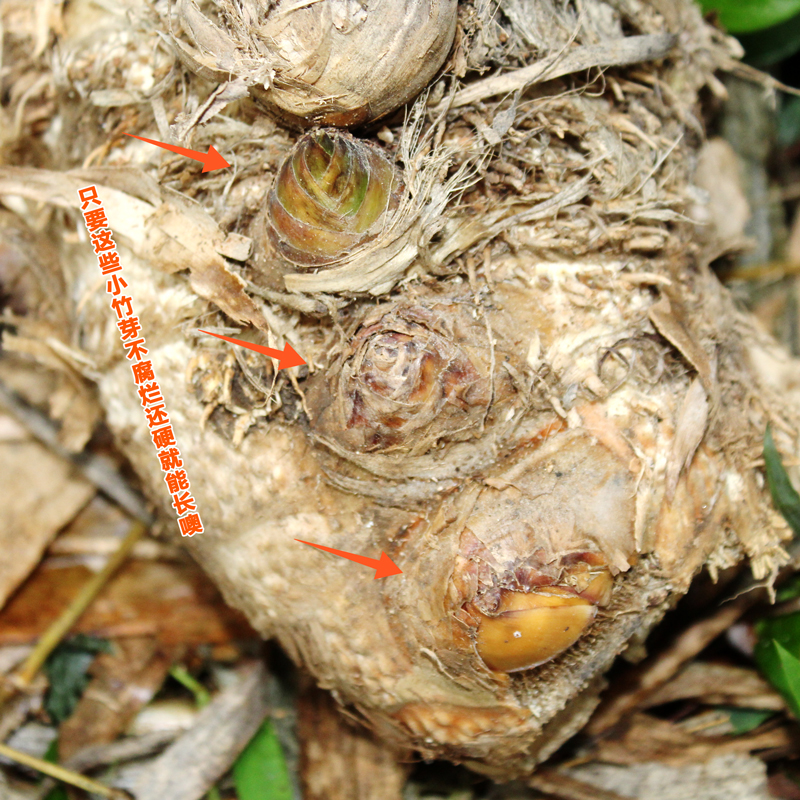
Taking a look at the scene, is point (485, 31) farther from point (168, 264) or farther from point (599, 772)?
point (599, 772)

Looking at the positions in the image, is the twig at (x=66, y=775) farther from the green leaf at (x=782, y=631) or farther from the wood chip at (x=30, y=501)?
the green leaf at (x=782, y=631)

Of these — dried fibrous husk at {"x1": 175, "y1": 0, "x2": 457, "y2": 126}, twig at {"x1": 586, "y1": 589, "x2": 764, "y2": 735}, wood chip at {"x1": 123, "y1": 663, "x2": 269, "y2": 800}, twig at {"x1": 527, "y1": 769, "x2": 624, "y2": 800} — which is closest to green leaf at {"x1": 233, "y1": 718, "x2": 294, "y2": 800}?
wood chip at {"x1": 123, "y1": 663, "x2": 269, "y2": 800}

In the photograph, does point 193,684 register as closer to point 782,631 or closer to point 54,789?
point 54,789

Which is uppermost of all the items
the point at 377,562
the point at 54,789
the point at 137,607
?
the point at 377,562

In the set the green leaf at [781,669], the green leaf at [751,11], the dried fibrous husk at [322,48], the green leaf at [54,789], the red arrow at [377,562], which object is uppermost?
the dried fibrous husk at [322,48]

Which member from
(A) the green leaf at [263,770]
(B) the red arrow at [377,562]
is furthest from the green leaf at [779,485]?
(A) the green leaf at [263,770]

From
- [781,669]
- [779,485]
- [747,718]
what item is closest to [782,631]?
[781,669]
